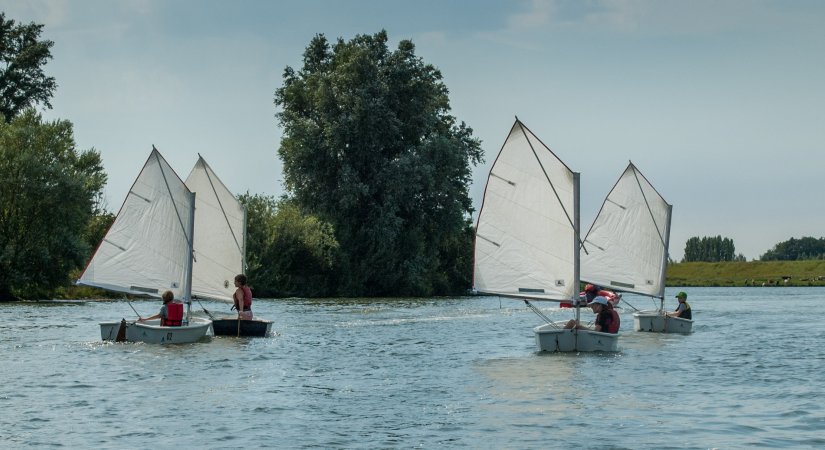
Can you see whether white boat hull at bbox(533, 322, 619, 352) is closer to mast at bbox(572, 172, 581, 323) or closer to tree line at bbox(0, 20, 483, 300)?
mast at bbox(572, 172, 581, 323)

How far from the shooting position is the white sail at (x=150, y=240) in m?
42.5

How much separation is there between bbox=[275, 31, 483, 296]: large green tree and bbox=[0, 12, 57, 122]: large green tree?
894 inches

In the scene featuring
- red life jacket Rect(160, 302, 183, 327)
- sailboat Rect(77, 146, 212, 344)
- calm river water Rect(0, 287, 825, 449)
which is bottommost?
calm river water Rect(0, 287, 825, 449)

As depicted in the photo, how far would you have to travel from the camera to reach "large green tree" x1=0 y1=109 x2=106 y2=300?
3019 inches

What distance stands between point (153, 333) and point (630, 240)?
23562 mm

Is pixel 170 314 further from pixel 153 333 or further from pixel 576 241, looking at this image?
pixel 576 241

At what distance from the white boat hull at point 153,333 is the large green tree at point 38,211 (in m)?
38.3

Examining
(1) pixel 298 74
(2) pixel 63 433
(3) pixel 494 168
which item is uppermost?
(1) pixel 298 74

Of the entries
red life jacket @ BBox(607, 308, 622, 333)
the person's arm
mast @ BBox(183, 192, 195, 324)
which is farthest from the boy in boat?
red life jacket @ BBox(607, 308, 622, 333)

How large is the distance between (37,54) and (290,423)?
85525mm

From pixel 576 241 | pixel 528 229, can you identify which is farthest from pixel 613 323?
pixel 528 229

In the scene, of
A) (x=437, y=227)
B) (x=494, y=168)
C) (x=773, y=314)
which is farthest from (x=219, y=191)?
(x=437, y=227)

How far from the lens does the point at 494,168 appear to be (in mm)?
37344

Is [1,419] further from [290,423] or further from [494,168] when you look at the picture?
[494,168]
